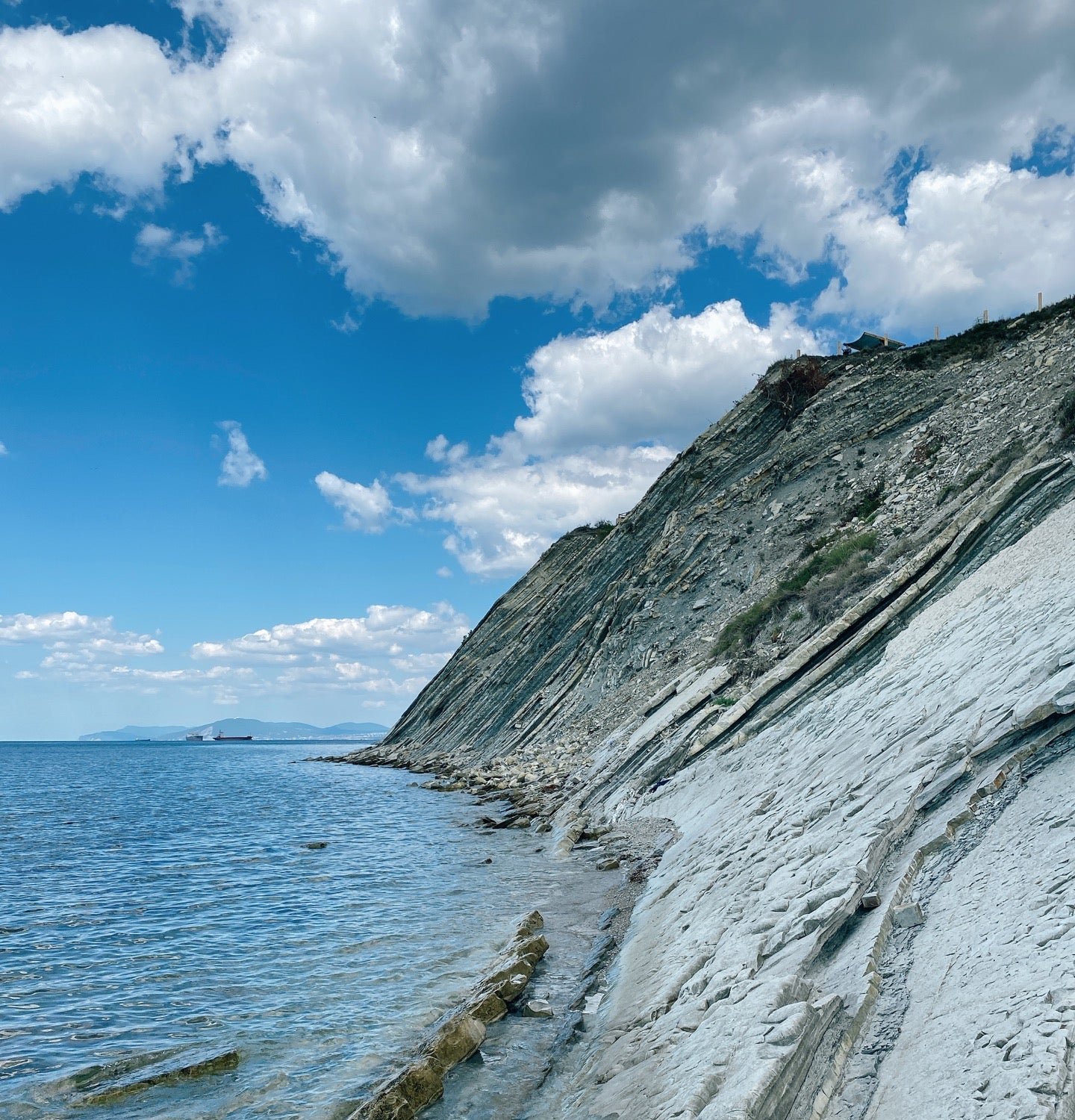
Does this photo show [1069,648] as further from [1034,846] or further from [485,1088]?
[485,1088]

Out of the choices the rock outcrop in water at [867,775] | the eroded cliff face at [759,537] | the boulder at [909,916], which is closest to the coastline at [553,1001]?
the rock outcrop in water at [867,775]

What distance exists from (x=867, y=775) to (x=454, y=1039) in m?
6.28

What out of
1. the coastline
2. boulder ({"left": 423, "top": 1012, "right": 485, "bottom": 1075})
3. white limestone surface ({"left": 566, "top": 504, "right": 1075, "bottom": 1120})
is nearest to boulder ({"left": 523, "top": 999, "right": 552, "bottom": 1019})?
the coastline

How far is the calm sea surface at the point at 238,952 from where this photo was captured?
948cm

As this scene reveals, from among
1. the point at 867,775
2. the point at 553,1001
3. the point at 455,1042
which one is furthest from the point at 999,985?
the point at 553,1001

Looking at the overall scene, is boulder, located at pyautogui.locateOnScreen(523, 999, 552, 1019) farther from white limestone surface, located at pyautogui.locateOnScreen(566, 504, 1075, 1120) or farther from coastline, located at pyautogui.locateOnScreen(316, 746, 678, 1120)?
white limestone surface, located at pyautogui.locateOnScreen(566, 504, 1075, 1120)

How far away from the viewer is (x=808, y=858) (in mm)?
9203

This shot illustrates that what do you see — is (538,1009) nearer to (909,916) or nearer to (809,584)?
(909,916)

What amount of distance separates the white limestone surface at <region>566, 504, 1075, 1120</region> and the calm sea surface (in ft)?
11.8

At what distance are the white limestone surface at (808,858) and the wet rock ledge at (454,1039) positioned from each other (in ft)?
5.24

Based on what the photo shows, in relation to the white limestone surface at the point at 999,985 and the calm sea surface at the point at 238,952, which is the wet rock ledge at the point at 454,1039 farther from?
the white limestone surface at the point at 999,985

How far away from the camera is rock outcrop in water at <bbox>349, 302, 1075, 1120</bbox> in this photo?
17.6ft

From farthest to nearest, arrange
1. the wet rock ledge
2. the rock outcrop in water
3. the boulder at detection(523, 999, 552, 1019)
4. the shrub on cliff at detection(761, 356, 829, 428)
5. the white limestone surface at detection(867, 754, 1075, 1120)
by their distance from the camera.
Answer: the shrub on cliff at detection(761, 356, 829, 428), the boulder at detection(523, 999, 552, 1019), the wet rock ledge, the rock outcrop in water, the white limestone surface at detection(867, 754, 1075, 1120)

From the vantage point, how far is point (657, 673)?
115 ft
